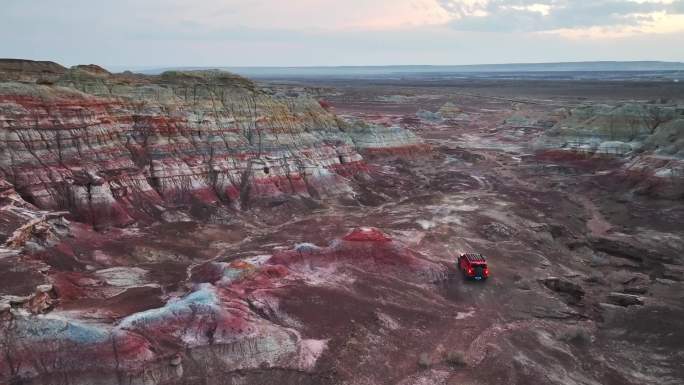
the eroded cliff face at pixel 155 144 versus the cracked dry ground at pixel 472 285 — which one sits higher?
the eroded cliff face at pixel 155 144

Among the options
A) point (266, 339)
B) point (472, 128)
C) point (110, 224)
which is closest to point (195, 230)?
point (110, 224)

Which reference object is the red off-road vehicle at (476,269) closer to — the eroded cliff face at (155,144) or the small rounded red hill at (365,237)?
the small rounded red hill at (365,237)

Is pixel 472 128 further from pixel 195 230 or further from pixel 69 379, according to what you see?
pixel 69 379

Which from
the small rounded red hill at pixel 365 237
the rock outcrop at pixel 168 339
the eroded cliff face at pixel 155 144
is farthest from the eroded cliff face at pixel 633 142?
the rock outcrop at pixel 168 339

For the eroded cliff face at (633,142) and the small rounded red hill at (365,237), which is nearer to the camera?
the small rounded red hill at (365,237)

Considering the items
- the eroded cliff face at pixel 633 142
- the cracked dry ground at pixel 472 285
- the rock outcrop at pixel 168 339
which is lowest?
the cracked dry ground at pixel 472 285

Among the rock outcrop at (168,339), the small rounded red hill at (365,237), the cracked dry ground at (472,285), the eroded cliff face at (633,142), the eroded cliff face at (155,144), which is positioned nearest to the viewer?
the rock outcrop at (168,339)

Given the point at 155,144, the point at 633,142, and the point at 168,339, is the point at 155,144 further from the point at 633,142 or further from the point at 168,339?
the point at 633,142
